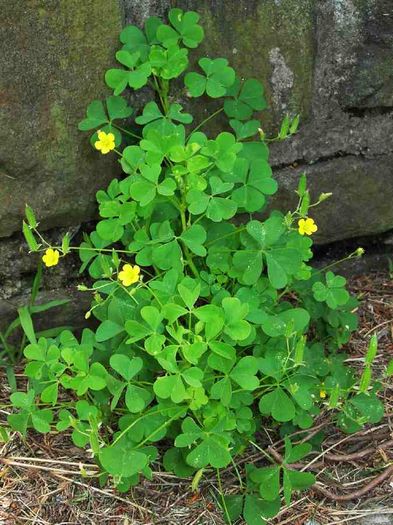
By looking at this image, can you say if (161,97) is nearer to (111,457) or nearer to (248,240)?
(248,240)

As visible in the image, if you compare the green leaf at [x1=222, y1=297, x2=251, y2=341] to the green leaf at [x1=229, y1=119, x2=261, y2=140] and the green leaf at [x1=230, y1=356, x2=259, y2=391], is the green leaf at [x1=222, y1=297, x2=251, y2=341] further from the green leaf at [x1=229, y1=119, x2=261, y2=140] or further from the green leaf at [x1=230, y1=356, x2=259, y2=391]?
the green leaf at [x1=229, y1=119, x2=261, y2=140]

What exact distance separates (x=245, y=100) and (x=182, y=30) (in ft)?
0.89

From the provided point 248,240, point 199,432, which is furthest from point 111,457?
point 248,240

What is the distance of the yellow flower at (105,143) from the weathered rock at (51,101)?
0.12 m

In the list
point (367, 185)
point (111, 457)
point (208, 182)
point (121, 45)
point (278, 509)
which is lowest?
point (278, 509)

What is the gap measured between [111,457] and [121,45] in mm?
1058

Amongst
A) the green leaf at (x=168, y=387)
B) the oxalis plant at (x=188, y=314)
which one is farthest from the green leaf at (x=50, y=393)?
the green leaf at (x=168, y=387)

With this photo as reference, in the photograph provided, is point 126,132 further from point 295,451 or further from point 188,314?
point 295,451

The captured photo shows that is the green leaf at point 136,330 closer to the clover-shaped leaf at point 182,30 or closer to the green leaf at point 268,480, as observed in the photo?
the green leaf at point 268,480

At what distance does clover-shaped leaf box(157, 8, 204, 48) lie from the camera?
2129mm

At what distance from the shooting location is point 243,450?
2.16 m

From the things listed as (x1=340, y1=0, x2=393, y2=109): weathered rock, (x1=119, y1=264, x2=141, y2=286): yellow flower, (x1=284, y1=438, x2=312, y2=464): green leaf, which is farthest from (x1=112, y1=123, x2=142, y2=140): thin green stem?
(x1=284, y1=438, x2=312, y2=464): green leaf

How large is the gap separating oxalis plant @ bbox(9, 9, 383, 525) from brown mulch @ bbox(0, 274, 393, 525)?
0.05m

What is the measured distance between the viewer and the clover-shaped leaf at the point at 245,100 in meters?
2.26
